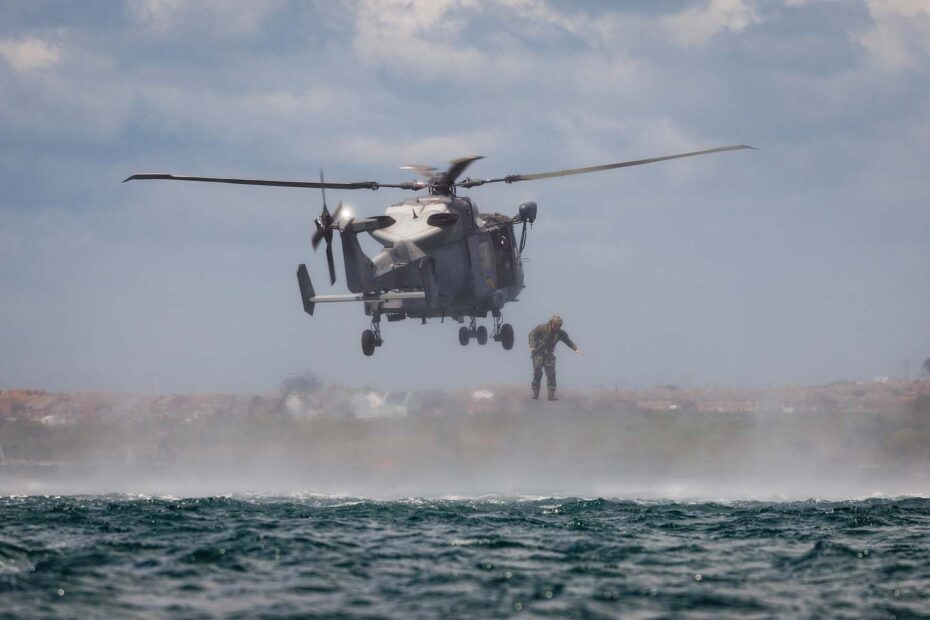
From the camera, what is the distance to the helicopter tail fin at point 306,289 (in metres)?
51.9

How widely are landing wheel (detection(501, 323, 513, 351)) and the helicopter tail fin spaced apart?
984cm

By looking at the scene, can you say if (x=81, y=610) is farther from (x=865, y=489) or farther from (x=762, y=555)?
(x=865, y=489)

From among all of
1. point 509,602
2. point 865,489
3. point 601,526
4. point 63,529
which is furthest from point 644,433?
point 509,602

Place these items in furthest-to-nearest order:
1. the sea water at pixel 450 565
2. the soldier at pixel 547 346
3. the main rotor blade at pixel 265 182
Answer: the soldier at pixel 547 346
the main rotor blade at pixel 265 182
the sea water at pixel 450 565

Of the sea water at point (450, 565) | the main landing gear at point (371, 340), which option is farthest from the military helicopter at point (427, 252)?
the sea water at point (450, 565)

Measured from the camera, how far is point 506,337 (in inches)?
2206

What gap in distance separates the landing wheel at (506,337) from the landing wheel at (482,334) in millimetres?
902

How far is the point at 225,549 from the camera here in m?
29.8

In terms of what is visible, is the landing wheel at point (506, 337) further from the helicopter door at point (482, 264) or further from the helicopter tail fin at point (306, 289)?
the helicopter tail fin at point (306, 289)

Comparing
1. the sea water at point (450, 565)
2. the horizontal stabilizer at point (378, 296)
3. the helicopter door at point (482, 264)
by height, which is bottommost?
the sea water at point (450, 565)

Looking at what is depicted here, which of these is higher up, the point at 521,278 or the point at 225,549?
the point at 521,278

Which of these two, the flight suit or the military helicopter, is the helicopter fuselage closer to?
the military helicopter

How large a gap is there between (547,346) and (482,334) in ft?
23.0

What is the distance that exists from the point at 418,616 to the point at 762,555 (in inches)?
498
